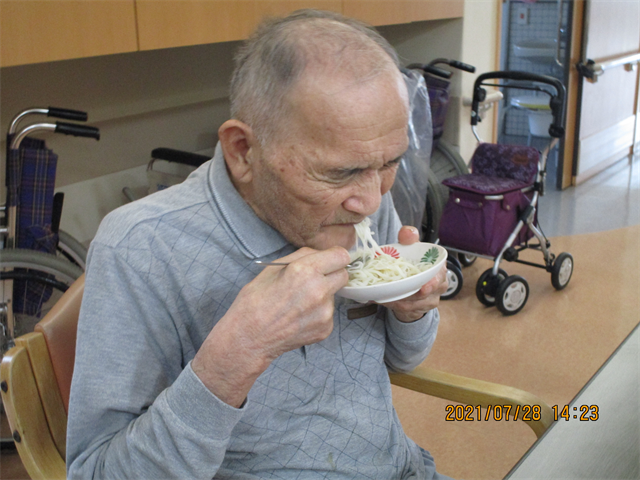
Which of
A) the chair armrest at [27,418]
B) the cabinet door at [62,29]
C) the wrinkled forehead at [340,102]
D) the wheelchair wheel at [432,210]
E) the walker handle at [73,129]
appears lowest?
the wheelchair wheel at [432,210]

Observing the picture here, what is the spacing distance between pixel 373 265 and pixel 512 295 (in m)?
2.30

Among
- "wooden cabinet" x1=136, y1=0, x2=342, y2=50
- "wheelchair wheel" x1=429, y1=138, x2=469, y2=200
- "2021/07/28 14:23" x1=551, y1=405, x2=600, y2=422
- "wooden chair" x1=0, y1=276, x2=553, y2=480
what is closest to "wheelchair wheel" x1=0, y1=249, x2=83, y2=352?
"wooden cabinet" x1=136, y1=0, x2=342, y2=50

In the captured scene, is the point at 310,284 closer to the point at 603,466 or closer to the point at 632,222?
the point at 603,466

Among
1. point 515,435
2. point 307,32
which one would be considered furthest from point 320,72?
point 515,435

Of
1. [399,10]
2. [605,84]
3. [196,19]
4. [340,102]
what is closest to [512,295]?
[399,10]

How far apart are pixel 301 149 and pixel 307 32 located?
18 cm

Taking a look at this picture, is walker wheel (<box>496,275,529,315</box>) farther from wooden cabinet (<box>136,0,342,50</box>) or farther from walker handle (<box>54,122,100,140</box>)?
walker handle (<box>54,122,100,140</box>)

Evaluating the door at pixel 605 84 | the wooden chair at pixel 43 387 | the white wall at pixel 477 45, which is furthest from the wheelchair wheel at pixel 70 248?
the door at pixel 605 84

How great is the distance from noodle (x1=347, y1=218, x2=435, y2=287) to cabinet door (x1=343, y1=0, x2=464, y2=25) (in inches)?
69.6

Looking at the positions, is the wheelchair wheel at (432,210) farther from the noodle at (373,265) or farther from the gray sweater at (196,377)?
the noodle at (373,265)

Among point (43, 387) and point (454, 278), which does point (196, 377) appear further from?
point (454, 278)

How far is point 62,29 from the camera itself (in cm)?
181

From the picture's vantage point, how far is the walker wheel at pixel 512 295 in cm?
313

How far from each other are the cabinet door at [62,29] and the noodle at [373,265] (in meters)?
1.17
